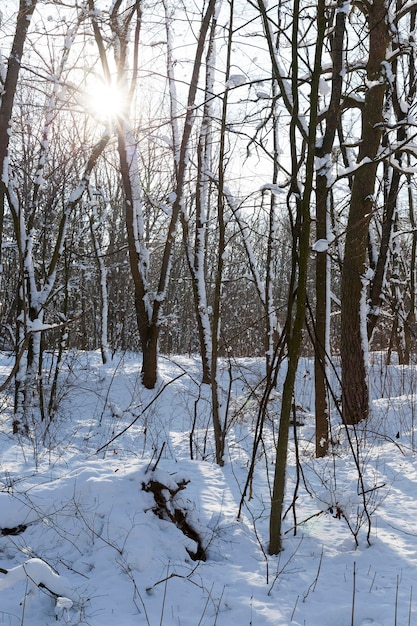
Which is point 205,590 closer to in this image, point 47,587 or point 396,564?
point 47,587

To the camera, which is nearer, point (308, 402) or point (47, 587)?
point (47, 587)

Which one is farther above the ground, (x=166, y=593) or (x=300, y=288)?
(x=300, y=288)

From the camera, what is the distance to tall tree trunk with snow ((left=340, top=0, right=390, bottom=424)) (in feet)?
21.7

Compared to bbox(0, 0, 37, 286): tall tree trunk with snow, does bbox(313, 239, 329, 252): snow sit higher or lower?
lower

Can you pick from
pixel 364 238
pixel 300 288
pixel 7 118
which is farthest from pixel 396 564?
pixel 7 118

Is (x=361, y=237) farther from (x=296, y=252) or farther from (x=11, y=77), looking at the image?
(x=11, y=77)

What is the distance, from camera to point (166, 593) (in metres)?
2.36

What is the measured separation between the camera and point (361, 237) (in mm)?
6504

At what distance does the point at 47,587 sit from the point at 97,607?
9.1 inches

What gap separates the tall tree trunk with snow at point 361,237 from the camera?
21.7ft

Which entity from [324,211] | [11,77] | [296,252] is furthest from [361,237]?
[11,77]

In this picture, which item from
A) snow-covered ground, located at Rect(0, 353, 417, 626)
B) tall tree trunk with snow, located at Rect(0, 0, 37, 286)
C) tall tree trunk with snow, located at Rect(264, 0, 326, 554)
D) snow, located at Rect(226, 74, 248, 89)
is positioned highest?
tall tree trunk with snow, located at Rect(0, 0, 37, 286)

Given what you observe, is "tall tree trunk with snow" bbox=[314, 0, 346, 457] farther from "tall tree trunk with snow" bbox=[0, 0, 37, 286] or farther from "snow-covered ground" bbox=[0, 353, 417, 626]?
"tall tree trunk with snow" bbox=[0, 0, 37, 286]

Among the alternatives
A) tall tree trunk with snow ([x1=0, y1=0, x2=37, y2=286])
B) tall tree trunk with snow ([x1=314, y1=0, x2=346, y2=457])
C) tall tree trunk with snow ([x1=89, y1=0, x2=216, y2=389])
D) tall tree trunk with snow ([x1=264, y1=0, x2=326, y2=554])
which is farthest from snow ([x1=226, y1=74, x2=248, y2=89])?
tall tree trunk with snow ([x1=89, y1=0, x2=216, y2=389])
